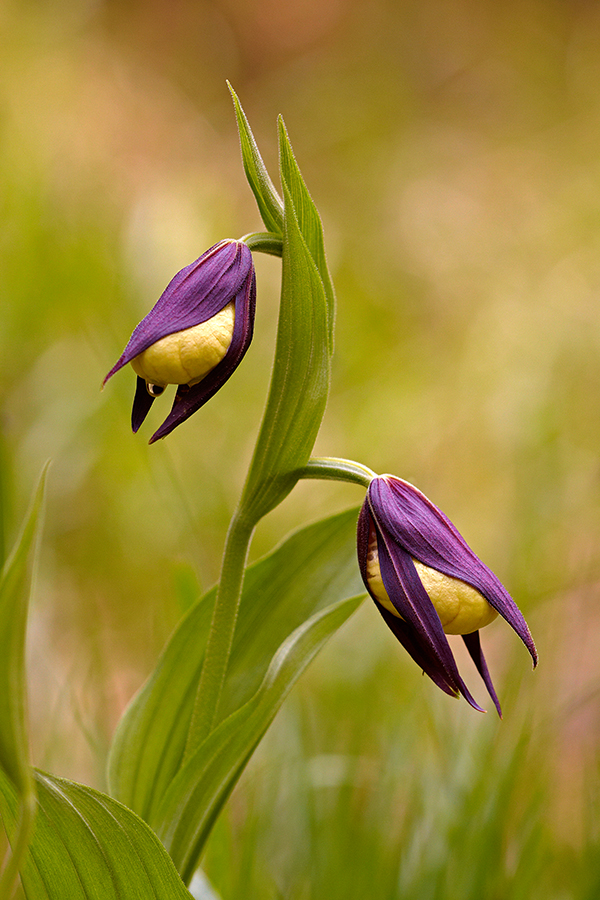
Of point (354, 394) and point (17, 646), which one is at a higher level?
point (354, 394)

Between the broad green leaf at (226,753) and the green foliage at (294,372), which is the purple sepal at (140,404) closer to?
the green foliage at (294,372)

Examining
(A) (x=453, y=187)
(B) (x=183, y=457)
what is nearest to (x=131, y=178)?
(A) (x=453, y=187)

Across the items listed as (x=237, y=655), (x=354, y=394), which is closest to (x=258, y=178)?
(x=237, y=655)

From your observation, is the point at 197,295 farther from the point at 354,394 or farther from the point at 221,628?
the point at 354,394

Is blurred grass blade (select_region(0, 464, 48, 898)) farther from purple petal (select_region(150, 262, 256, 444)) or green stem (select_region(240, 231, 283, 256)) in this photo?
green stem (select_region(240, 231, 283, 256))

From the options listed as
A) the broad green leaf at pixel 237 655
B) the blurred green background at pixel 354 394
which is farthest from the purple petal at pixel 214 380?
the blurred green background at pixel 354 394

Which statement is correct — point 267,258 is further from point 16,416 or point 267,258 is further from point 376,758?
point 376,758

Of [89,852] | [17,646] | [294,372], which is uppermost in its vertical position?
[294,372]
